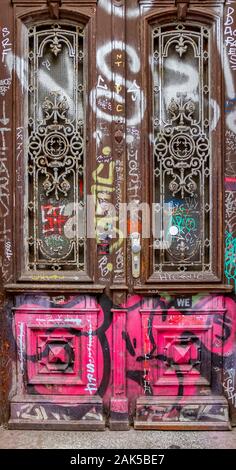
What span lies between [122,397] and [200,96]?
2.98m

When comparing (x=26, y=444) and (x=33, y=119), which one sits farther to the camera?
(x=33, y=119)

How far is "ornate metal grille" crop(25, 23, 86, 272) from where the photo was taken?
4840mm

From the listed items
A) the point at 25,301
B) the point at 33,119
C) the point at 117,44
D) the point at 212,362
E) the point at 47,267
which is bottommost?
the point at 212,362

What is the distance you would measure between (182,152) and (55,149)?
123 cm

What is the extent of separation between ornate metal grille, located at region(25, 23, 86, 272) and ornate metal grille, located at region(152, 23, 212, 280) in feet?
2.46

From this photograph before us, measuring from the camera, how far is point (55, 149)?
4.87 m

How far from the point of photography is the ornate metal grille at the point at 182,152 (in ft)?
15.8

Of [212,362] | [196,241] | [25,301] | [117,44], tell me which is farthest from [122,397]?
[117,44]

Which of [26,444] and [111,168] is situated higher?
[111,168]

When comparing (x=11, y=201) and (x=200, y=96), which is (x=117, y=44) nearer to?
(x=200, y=96)

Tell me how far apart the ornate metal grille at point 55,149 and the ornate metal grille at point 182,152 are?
0.75m

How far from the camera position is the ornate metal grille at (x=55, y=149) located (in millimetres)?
4840

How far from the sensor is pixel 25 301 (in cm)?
483

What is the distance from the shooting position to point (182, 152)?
4844mm
